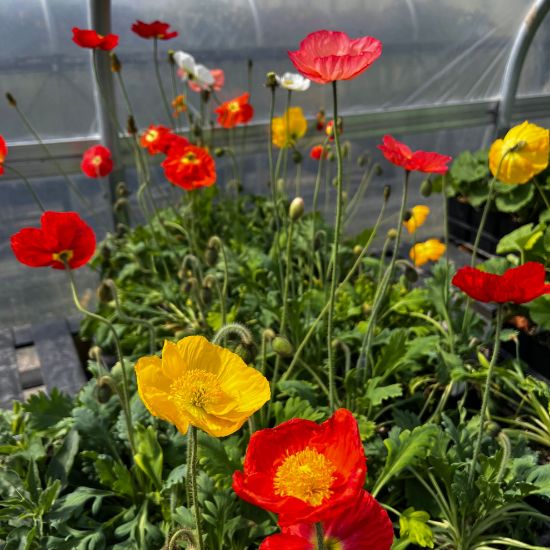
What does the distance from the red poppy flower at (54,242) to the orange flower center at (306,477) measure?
53cm

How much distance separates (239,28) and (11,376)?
4.44 ft

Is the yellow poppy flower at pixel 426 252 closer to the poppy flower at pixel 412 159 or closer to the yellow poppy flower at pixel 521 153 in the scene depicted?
the yellow poppy flower at pixel 521 153

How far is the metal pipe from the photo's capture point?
2.59 meters

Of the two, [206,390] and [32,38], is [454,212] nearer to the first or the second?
[32,38]

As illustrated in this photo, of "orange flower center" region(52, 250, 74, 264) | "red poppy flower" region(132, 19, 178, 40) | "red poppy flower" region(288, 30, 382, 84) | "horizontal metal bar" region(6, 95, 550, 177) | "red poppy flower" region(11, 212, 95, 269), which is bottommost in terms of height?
"horizontal metal bar" region(6, 95, 550, 177)

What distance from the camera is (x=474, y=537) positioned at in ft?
Result: 3.27

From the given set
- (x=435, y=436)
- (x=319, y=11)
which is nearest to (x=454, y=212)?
(x=319, y=11)

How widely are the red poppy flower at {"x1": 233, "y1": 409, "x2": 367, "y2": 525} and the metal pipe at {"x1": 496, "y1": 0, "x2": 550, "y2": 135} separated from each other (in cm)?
249

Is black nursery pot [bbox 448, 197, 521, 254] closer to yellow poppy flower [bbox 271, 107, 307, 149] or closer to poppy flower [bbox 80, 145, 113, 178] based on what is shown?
yellow poppy flower [bbox 271, 107, 307, 149]

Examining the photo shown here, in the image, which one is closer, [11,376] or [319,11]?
→ [11,376]

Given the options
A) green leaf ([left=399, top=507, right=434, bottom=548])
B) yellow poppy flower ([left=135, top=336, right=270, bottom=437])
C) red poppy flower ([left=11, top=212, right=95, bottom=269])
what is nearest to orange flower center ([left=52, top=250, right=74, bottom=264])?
red poppy flower ([left=11, top=212, right=95, bottom=269])

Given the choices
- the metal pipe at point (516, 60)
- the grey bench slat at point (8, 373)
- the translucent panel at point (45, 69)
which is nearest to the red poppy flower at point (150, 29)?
the translucent panel at point (45, 69)

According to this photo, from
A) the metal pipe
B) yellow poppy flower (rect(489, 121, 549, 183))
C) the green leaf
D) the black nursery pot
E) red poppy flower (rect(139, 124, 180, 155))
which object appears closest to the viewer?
the green leaf

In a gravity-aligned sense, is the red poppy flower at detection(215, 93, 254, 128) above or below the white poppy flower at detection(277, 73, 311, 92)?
below
